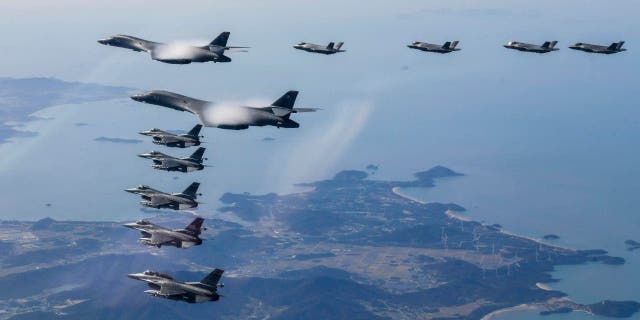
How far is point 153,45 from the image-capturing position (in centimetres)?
8706

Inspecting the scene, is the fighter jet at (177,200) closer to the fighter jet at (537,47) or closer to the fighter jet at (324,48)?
the fighter jet at (324,48)

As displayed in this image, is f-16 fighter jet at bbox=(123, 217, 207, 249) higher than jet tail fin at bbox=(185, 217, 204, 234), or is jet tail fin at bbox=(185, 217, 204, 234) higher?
jet tail fin at bbox=(185, 217, 204, 234)

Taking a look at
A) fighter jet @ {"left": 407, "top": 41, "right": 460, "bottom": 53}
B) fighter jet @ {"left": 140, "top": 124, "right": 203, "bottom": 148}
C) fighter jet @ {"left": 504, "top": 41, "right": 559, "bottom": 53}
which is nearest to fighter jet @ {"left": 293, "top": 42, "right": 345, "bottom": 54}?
fighter jet @ {"left": 407, "top": 41, "right": 460, "bottom": 53}

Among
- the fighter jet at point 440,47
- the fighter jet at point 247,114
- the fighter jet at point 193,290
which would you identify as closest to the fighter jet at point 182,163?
the fighter jet at point 247,114

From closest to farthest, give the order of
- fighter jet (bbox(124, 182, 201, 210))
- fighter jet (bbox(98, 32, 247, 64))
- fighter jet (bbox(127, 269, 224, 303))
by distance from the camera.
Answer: fighter jet (bbox(127, 269, 224, 303))
fighter jet (bbox(124, 182, 201, 210))
fighter jet (bbox(98, 32, 247, 64))

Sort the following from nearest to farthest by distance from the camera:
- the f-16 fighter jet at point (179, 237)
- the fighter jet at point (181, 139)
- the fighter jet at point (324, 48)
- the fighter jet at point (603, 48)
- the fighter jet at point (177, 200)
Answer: the f-16 fighter jet at point (179, 237)
the fighter jet at point (177, 200)
the fighter jet at point (181, 139)
the fighter jet at point (603, 48)
the fighter jet at point (324, 48)

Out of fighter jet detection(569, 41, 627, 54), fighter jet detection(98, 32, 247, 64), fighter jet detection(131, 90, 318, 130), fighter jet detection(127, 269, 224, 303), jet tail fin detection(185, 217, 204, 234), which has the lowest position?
fighter jet detection(127, 269, 224, 303)

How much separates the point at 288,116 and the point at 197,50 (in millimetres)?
13372

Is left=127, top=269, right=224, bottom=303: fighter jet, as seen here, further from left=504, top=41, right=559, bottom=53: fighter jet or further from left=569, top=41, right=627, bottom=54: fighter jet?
left=569, top=41, right=627, bottom=54: fighter jet

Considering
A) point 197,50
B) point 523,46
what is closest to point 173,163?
point 197,50

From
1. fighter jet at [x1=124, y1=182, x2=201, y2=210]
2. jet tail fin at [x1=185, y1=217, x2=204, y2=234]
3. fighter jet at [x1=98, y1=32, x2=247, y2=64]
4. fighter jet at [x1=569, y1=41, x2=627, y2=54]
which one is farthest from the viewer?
fighter jet at [x1=569, y1=41, x2=627, y2=54]

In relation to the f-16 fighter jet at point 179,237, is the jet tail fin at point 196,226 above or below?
above

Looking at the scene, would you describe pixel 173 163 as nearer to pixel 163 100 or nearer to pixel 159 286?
pixel 163 100

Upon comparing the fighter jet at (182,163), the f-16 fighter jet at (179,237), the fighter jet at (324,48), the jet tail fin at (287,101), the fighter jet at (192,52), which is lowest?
the f-16 fighter jet at (179,237)
